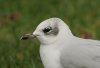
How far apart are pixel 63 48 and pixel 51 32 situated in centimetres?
21

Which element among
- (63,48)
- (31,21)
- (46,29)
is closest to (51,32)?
(46,29)

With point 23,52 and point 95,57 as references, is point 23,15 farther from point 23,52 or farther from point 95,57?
point 95,57

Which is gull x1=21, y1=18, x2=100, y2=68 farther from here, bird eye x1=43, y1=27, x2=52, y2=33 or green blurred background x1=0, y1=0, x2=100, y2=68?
green blurred background x1=0, y1=0, x2=100, y2=68

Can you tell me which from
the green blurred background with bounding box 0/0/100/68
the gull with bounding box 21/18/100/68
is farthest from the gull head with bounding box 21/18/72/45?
the green blurred background with bounding box 0/0/100/68

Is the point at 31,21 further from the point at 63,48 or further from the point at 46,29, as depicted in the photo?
the point at 63,48

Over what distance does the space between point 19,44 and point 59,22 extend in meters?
1.53

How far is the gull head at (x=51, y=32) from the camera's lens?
4.54m

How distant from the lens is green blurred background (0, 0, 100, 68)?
5611mm

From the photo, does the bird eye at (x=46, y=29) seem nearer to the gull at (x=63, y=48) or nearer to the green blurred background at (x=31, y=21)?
the gull at (x=63, y=48)

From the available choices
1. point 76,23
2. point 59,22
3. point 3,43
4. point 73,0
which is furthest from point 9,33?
point 59,22

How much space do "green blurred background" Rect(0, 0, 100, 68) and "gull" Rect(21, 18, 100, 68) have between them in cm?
77

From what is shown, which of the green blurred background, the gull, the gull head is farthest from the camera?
the green blurred background

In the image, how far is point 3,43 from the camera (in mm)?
6344

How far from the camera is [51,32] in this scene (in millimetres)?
4570
